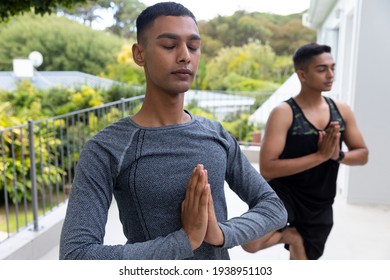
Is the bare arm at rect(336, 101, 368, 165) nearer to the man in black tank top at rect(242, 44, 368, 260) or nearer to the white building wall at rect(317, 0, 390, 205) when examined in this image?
the man in black tank top at rect(242, 44, 368, 260)

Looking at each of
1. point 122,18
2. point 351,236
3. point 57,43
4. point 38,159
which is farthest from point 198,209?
point 57,43

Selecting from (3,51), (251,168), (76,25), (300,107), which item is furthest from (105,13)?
(251,168)

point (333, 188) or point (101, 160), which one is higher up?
point (101, 160)

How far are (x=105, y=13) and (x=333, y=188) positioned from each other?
10.8 meters

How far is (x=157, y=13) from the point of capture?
776mm

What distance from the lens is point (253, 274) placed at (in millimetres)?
879

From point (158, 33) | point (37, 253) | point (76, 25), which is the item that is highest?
point (76, 25)

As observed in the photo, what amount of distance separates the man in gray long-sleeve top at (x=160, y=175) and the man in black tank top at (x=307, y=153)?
875 millimetres

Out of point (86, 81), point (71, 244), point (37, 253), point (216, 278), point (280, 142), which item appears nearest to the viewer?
point (71, 244)

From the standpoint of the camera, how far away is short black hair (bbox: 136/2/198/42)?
0.78 m

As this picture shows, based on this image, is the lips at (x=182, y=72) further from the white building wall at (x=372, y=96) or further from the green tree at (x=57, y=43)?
the green tree at (x=57, y=43)

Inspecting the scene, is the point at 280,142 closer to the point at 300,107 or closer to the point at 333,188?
the point at 300,107

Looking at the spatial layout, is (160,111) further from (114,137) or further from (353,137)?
(353,137)

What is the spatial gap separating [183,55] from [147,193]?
27 centimetres
